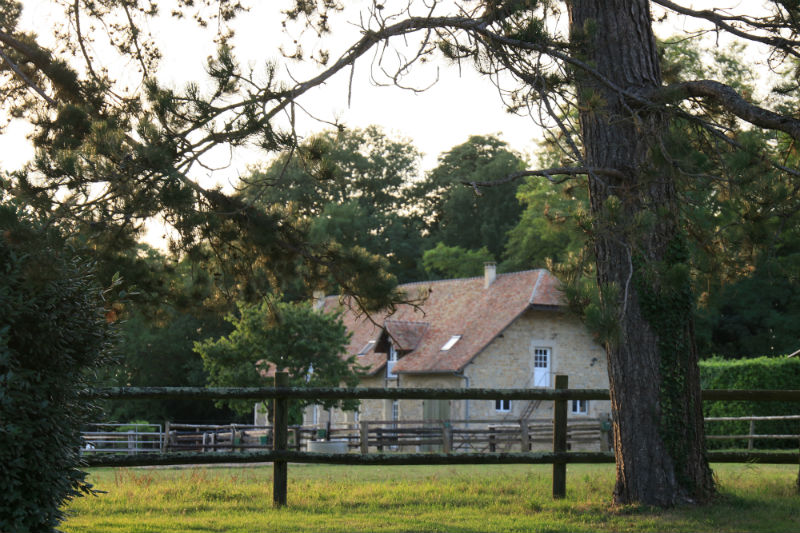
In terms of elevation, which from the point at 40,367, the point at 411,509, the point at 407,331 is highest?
the point at 407,331

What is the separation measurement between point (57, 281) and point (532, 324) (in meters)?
29.9

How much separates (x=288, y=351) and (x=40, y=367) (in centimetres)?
2583

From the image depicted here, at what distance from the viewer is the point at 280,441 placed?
9445mm

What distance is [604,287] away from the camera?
684 centimetres

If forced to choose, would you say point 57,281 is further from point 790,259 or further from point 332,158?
point 790,259

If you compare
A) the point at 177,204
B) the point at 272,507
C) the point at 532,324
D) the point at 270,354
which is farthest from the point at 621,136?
the point at 532,324

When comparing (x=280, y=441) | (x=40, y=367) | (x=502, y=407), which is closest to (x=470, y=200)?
(x=502, y=407)

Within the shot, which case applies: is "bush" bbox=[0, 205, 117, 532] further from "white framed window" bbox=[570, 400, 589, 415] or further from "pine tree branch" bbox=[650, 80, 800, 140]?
"white framed window" bbox=[570, 400, 589, 415]

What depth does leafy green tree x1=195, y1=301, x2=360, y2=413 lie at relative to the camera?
1208 inches

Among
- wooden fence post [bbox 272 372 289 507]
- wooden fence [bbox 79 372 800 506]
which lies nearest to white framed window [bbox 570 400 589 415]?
wooden fence [bbox 79 372 800 506]

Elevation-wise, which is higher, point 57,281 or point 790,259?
point 790,259

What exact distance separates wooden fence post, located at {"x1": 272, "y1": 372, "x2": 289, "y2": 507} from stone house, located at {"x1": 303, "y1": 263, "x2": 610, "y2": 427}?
2182 cm

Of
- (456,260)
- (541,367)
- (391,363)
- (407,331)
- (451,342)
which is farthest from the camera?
(456,260)

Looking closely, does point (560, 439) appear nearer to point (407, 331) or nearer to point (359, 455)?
point (359, 455)
